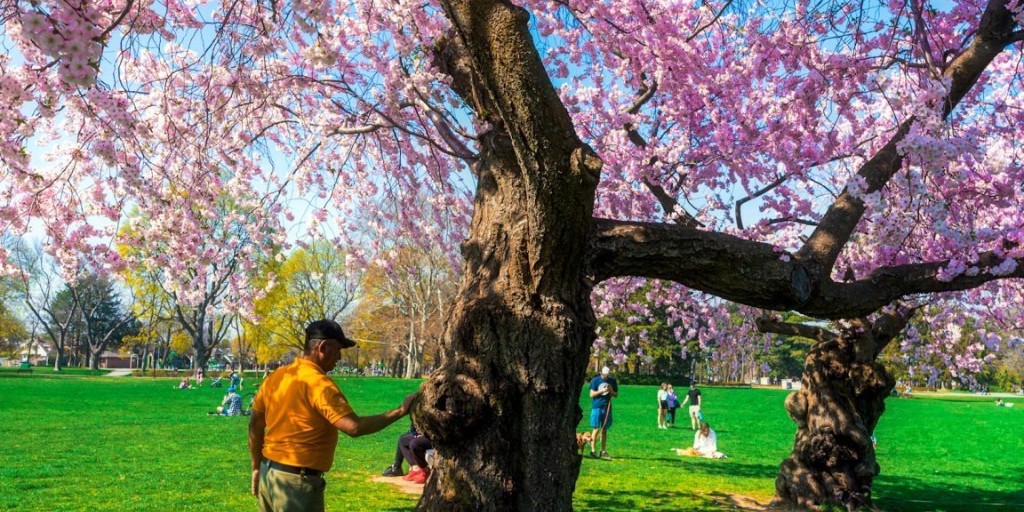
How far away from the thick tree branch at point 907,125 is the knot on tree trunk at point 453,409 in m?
2.68

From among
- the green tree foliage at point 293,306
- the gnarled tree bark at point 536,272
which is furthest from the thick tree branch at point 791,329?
the green tree foliage at point 293,306

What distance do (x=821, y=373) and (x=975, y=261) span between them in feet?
11.8

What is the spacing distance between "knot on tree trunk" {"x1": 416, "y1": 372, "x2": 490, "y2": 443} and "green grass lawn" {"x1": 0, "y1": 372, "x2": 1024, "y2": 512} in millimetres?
4242

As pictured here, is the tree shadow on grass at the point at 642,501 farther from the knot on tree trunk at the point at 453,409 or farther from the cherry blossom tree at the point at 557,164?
the knot on tree trunk at the point at 453,409

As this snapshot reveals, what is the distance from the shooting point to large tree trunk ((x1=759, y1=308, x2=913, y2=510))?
28.3 ft

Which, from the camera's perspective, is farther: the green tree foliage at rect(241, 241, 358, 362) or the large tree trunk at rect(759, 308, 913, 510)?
the green tree foliage at rect(241, 241, 358, 362)

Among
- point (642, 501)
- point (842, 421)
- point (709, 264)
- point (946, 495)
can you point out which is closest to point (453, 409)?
point (709, 264)

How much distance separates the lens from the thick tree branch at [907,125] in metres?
5.33

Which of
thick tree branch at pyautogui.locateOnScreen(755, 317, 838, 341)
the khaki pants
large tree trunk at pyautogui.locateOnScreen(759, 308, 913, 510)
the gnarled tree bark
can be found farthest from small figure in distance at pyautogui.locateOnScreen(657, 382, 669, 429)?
the khaki pants

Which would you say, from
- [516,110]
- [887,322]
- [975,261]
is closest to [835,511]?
[887,322]

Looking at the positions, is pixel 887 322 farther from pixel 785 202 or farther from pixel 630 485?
pixel 630 485

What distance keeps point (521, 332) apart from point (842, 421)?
20.0ft

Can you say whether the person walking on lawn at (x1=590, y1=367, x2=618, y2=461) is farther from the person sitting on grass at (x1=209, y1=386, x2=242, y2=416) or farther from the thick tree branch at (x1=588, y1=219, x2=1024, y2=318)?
the person sitting on grass at (x1=209, y1=386, x2=242, y2=416)

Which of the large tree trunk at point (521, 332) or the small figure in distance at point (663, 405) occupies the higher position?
the large tree trunk at point (521, 332)
